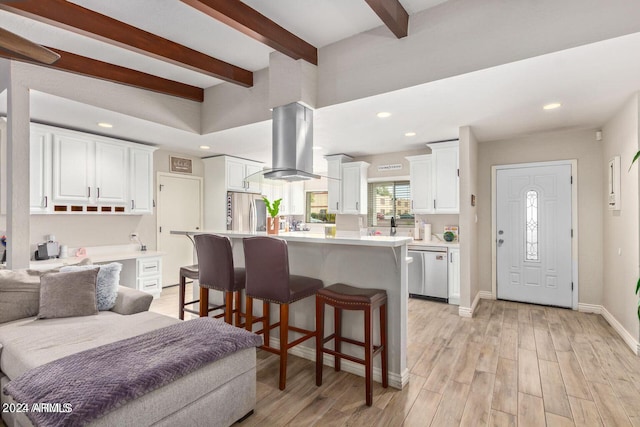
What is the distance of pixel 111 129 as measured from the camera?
4.25m

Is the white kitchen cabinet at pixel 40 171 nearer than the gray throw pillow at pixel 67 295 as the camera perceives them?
No

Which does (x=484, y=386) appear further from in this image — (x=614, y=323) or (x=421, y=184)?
(x=421, y=184)

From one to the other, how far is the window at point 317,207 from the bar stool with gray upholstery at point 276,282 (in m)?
4.79

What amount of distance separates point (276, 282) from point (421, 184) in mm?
3484

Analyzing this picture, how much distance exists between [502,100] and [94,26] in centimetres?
368

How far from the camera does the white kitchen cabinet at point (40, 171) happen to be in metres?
3.76

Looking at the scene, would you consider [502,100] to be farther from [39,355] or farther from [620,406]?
[39,355]

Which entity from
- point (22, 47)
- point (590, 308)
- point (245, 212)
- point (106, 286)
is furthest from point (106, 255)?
point (590, 308)

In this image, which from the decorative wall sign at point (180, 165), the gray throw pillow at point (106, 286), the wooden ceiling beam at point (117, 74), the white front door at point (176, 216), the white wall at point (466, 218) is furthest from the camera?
the decorative wall sign at point (180, 165)

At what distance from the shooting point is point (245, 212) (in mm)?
6047

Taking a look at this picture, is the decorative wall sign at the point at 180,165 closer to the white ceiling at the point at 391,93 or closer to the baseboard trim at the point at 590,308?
the white ceiling at the point at 391,93

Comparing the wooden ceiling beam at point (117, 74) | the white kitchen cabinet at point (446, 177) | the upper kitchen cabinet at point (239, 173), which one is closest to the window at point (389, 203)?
the white kitchen cabinet at point (446, 177)

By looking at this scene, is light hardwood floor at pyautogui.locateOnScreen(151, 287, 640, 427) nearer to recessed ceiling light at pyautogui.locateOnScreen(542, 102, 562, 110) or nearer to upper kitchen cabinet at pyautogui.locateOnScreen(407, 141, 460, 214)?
upper kitchen cabinet at pyautogui.locateOnScreen(407, 141, 460, 214)

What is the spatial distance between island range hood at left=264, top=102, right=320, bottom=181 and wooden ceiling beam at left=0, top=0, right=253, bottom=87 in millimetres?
873
